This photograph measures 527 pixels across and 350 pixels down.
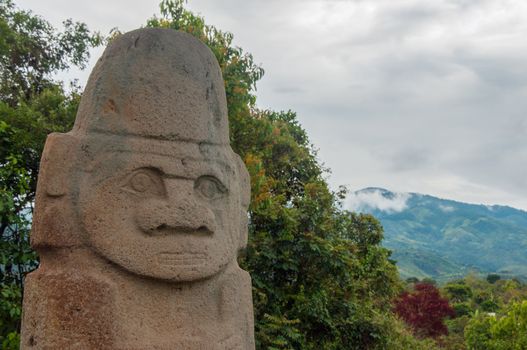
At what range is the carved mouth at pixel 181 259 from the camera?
400 cm

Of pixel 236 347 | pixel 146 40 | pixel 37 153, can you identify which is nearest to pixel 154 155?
pixel 146 40

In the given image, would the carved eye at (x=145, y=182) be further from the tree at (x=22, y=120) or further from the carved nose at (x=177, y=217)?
the tree at (x=22, y=120)

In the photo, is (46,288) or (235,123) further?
(235,123)

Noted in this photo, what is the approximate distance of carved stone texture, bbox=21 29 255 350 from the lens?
12.6 ft

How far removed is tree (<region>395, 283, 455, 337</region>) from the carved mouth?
22.1m

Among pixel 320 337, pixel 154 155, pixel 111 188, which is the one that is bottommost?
pixel 320 337

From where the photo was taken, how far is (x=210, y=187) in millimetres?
4453

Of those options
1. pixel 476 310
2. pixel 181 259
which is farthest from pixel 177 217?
pixel 476 310

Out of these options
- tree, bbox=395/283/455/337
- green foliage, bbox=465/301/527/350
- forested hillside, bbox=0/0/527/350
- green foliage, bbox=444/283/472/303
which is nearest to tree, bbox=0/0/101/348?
forested hillside, bbox=0/0/527/350

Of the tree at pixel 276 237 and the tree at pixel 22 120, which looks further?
the tree at pixel 276 237

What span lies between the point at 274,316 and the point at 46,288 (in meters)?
5.83

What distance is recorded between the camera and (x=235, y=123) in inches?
397

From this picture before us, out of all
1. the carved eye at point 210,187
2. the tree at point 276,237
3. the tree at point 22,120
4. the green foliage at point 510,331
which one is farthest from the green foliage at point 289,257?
the carved eye at point 210,187

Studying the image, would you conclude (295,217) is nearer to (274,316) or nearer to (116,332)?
(274,316)
